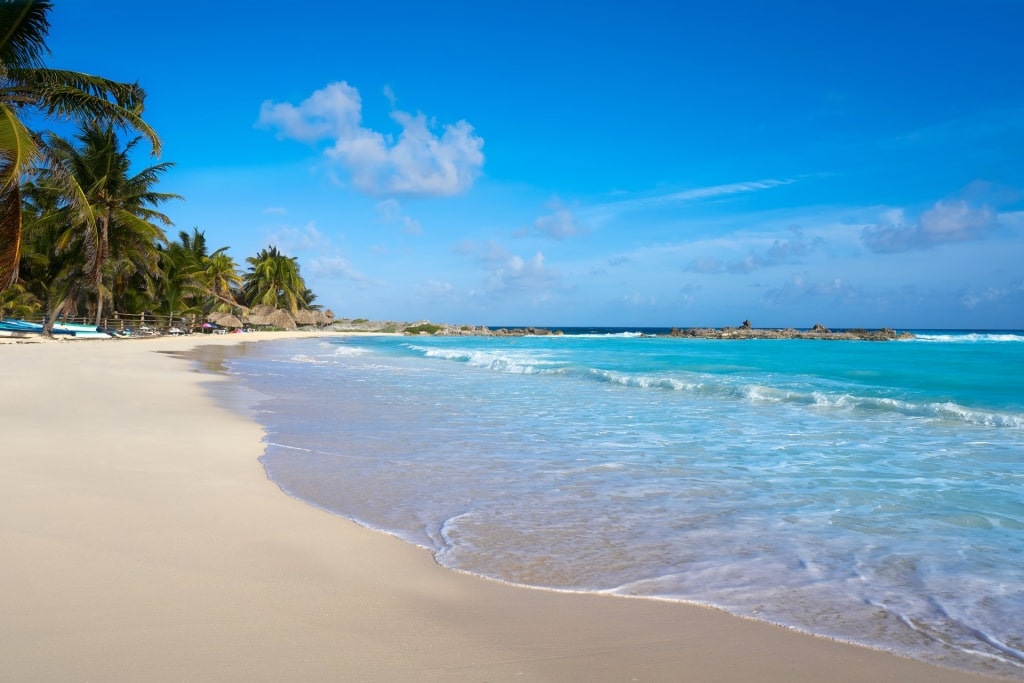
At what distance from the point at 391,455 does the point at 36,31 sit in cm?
1397

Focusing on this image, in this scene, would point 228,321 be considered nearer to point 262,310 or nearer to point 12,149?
point 262,310

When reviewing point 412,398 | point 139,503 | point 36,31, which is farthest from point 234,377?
point 139,503

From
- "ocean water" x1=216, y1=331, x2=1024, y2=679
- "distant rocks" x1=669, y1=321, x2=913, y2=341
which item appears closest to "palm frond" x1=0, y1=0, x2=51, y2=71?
"ocean water" x1=216, y1=331, x2=1024, y2=679

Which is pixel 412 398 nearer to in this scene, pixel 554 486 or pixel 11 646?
pixel 554 486

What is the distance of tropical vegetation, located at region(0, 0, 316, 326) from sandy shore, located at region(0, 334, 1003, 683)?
11345 mm

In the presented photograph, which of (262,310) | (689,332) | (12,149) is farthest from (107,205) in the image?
(689,332)

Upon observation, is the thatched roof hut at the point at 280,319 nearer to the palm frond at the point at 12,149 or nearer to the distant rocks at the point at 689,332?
the distant rocks at the point at 689,332

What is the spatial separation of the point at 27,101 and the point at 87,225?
32.7 ft

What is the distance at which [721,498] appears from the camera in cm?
513

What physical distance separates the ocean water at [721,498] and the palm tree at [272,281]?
62.0m

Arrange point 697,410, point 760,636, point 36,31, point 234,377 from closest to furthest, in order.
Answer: point 760,636
point 697,410
point 36,31
point 234,377

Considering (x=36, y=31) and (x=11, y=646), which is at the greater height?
(x=36, y=31)

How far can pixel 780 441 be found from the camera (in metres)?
7.91

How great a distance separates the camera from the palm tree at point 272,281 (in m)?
69.0
